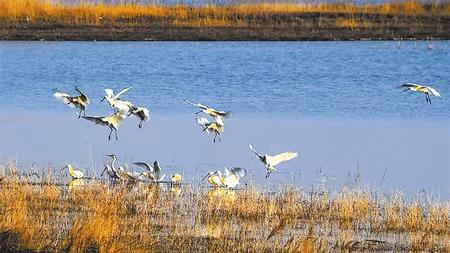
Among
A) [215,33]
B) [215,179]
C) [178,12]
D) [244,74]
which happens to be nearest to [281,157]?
A: [215,179]

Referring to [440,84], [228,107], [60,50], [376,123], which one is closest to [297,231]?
[376,123]

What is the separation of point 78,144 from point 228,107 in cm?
423

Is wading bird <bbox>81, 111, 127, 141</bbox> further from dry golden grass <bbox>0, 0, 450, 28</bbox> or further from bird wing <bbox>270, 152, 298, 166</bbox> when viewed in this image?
dry golden grass <bbox>0, 0, 450, 28</bbox>

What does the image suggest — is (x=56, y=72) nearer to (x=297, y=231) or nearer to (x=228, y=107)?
Result: (x=228, y=107)

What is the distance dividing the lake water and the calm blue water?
28 millimetres

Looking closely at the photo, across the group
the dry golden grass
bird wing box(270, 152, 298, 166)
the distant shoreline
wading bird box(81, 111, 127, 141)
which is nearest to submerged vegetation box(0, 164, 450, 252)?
bird wing box(270, 152, 298, 166)

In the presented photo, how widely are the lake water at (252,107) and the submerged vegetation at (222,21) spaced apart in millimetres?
965

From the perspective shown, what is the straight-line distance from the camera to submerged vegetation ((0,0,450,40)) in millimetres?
27031

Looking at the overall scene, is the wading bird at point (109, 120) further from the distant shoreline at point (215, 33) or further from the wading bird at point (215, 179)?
the distant shoreline at point (215, 33)

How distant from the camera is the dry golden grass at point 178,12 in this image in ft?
92.4

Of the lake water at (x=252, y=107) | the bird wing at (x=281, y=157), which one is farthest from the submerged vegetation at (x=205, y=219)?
the lake water at (x=252, y=107)

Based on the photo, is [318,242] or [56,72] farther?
[56,72]

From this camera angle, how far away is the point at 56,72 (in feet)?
69.6

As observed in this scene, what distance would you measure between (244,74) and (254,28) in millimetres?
7467
